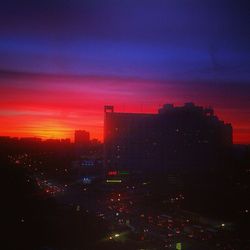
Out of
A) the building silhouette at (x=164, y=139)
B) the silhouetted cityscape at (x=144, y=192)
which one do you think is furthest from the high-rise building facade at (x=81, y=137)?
the building silhouette at (x=164, y=139)

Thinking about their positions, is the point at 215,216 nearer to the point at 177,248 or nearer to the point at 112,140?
the point at 177,248

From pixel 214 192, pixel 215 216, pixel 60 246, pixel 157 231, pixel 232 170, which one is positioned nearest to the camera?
pixel 60 246

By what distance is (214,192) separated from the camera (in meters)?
24.3

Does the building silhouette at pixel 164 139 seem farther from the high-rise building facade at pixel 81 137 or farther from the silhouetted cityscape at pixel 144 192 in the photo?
the high-rise building facade at pixel 81 137

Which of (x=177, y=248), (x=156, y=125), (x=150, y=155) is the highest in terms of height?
(x=156, y=125)

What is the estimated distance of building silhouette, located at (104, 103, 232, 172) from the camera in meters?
33.5

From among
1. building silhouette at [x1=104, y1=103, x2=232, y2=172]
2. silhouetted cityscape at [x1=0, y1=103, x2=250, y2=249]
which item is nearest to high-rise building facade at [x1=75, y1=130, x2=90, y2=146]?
silhouetted cityscape at [x1=0, y1=103, x2=250, y2=249]

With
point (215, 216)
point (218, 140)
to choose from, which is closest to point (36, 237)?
point (215, 216)

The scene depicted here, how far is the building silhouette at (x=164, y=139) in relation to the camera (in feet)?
110

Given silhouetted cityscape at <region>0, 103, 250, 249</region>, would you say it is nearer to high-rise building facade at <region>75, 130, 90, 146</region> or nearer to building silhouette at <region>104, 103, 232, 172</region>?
building silhouette at <region>104, 103, 232, 172</region>

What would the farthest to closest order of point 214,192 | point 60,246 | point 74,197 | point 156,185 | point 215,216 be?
point 156,185
point 74,197
point 214,192
point 215,216
point 60,246

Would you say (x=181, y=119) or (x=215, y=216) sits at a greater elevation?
(x=181, y=119)

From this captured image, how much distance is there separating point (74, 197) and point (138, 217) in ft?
25.4

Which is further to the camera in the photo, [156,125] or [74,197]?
[156,125]
